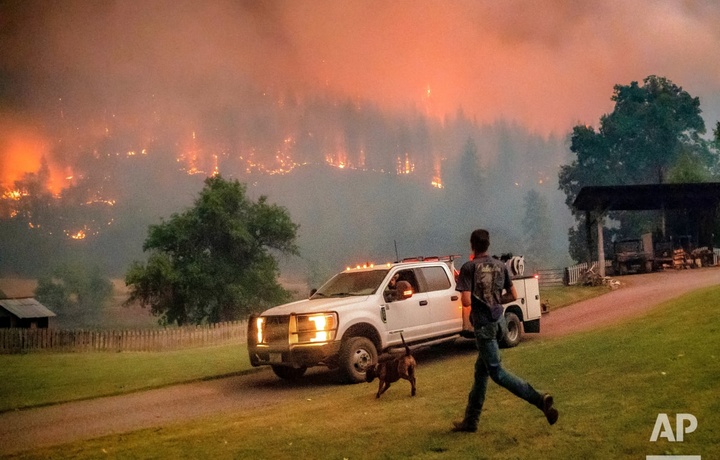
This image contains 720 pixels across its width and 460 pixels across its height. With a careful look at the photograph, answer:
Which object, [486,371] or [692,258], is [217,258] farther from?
[486,371]

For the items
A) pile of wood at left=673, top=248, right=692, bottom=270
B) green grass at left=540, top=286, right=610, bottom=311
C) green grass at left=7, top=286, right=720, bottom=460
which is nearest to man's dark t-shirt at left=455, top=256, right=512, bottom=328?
green grass at left=7, top=286, right=720, bottom=460

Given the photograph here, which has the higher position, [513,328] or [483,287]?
[483,287]

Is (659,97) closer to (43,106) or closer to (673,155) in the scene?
(673,155)

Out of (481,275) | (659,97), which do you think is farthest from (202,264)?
(659,97)

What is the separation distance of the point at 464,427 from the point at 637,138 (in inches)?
2947

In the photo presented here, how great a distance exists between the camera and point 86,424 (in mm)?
9242

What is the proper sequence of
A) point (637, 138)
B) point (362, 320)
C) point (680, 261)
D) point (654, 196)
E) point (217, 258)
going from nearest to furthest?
point (362, 320), point (680, 261), point (654, 196), point (217, 258), point (637, 138)

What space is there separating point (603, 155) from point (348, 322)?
2704 inches

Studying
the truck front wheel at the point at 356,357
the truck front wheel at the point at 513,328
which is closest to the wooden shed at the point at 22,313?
the truck front wheel at the point at 356,357

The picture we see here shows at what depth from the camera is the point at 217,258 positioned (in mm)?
49656

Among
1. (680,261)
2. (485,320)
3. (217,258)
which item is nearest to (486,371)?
(485,320)

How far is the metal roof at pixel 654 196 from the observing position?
106 ft

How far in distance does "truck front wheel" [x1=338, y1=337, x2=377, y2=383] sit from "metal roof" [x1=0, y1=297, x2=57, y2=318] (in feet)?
90.1

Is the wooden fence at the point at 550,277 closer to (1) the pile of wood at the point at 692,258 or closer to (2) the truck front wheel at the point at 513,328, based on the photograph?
(1) the pile of wood at the point at 692,258
